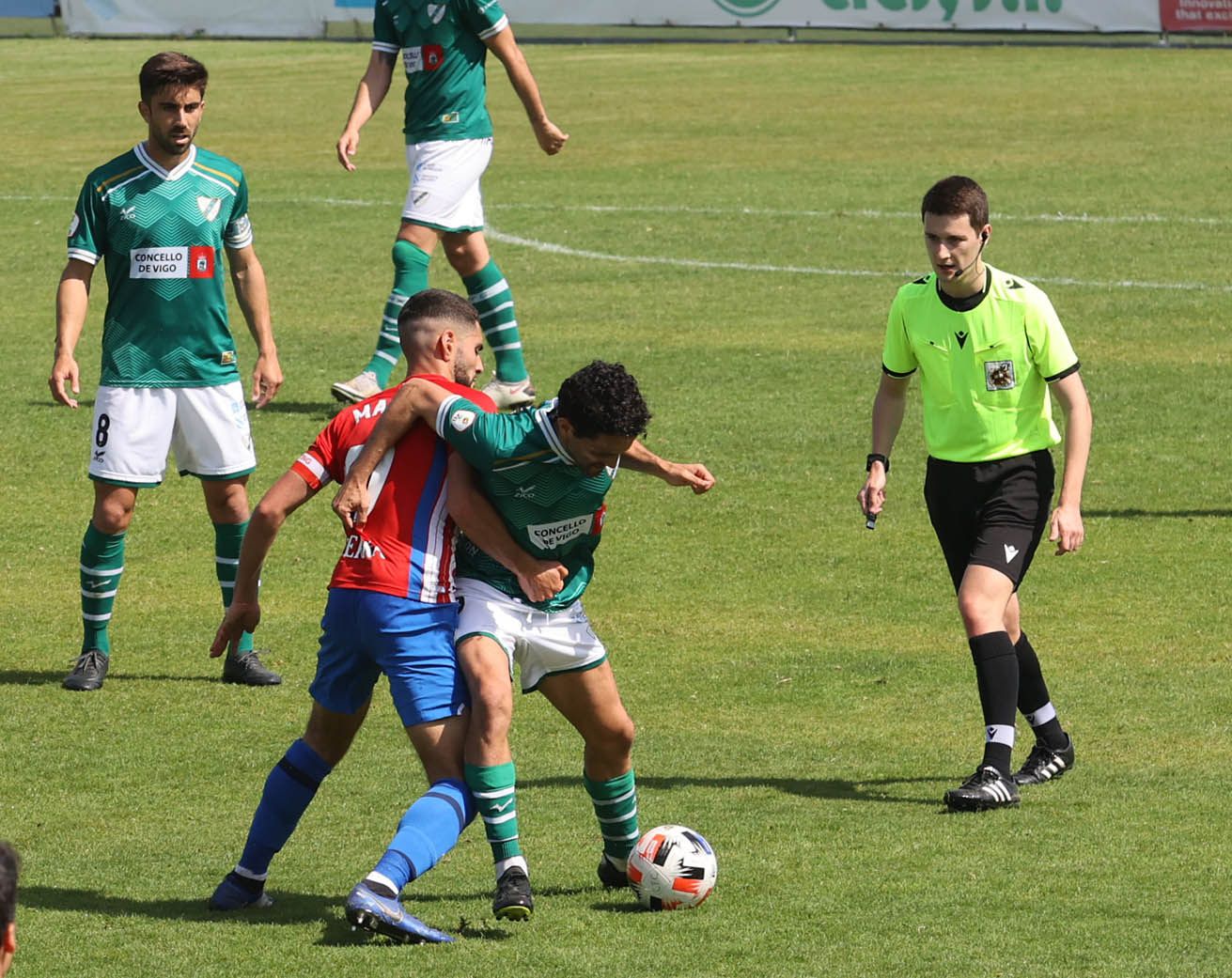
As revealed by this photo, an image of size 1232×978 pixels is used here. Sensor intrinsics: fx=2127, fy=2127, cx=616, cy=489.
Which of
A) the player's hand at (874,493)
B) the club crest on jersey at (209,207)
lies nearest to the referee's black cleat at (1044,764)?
the player's hand at (874,493)

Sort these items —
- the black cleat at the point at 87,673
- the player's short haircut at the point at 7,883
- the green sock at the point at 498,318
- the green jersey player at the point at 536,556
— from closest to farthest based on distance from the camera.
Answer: the player's short haircut at the point at 7,883 → the green jersey player at the point at 536,556 → the black cleat at the point at 87,673 → the green sock at the point at 498,318

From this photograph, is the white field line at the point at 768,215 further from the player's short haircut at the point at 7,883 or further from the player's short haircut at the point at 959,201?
the player's short haircut at the point at 7,883

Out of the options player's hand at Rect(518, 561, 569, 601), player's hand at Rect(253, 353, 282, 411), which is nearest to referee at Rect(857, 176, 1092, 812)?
player's hand at Rect(518, 561, 569, 601)

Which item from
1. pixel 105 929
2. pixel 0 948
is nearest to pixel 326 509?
pixel 105 929

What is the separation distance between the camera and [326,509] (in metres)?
11.5

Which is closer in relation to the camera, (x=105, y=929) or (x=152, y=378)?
(x=105, y=929)

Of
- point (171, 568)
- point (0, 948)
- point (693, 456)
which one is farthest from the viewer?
point (693, 456)

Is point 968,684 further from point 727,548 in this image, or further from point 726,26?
point 726,26

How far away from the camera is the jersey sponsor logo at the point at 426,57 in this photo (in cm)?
1245

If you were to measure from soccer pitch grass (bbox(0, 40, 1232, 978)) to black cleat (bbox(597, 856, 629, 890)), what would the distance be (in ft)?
0.23

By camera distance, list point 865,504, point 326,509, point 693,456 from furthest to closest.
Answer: point 693,456
point 326,509
point 865,504

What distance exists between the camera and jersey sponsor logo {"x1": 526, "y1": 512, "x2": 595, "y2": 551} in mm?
6090

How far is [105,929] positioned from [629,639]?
3.72 metres

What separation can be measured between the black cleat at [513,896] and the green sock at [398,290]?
6849 millimetres
